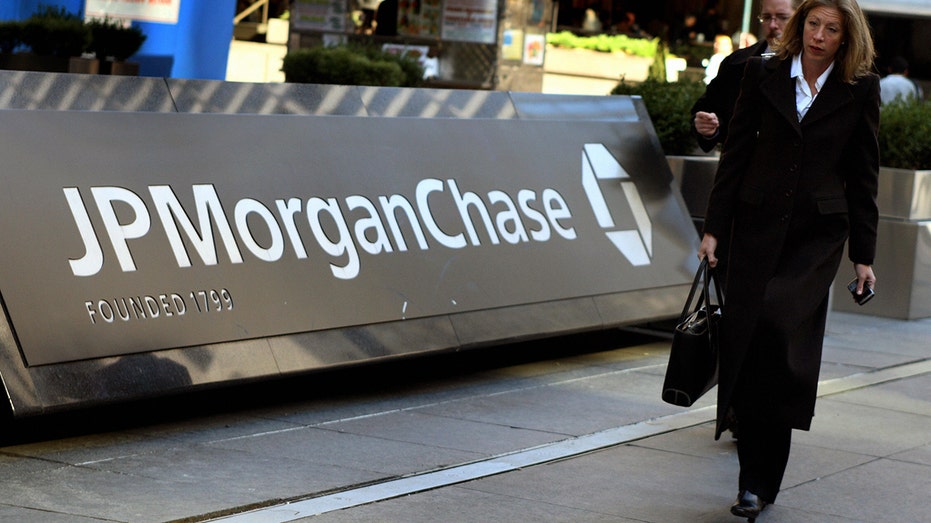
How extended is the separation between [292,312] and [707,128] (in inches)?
84.2

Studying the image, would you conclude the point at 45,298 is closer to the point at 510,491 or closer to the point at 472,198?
the point at 510,491

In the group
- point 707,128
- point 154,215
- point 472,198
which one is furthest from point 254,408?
point 707,128

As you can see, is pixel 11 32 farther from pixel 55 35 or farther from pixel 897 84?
pixel 897 84

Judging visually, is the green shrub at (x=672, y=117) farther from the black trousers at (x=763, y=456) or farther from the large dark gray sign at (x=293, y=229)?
the black trousers at (x=763, y=456)

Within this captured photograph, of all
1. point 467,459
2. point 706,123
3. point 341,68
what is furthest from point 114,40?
point 467,459

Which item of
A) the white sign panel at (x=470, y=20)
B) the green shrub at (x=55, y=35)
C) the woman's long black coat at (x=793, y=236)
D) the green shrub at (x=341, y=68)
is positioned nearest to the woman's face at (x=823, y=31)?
the woman's long black coat at (x=793, y=236)

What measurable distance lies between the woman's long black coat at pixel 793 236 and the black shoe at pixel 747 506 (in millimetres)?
272

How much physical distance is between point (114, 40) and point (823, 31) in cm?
958

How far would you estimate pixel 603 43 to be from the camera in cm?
2361

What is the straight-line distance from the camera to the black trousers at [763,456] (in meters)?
5.15

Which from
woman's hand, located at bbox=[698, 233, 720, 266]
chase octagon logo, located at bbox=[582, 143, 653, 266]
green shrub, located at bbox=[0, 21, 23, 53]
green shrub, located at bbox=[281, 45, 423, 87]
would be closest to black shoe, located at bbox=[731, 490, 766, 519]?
woman's hand, located at bbox=[698, 233, 720, 266]

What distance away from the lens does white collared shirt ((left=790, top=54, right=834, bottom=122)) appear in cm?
519

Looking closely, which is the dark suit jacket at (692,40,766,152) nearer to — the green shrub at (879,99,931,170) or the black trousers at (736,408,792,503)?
the black trousers at (736,408,792,503)

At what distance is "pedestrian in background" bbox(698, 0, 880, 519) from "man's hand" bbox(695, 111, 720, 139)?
1.36 metres
